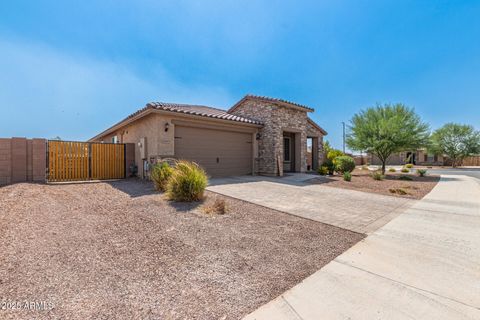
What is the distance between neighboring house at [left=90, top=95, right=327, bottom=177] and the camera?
9438 millimetres

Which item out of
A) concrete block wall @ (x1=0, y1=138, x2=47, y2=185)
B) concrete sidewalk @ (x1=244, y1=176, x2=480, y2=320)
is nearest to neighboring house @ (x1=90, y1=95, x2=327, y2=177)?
concrete block wall @ (x1=0, y1=138, x2=47, y2=185)

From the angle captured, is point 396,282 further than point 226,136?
No

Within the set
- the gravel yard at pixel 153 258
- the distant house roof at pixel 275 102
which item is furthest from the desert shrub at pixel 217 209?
the distant house roof at pixel 275 102

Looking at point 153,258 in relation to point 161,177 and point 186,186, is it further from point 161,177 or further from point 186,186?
point 161,177

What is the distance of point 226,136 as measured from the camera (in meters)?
11.5

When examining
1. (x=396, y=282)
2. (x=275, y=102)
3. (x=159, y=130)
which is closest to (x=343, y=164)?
(x=275, y=102)

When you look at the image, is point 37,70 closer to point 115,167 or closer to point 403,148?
point 115,167

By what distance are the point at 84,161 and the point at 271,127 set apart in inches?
386

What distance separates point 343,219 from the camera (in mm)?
5016

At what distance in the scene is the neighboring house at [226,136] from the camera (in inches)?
372

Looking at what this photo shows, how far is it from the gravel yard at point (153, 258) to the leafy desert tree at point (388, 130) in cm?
1309

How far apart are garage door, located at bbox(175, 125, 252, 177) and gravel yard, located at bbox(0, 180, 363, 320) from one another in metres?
4.98

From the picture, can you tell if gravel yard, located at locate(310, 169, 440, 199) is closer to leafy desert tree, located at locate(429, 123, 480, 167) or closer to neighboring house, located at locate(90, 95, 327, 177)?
neighboring house, located at locate(90, 95, 327, 177)

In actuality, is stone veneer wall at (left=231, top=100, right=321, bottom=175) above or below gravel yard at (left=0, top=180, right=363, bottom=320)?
above
